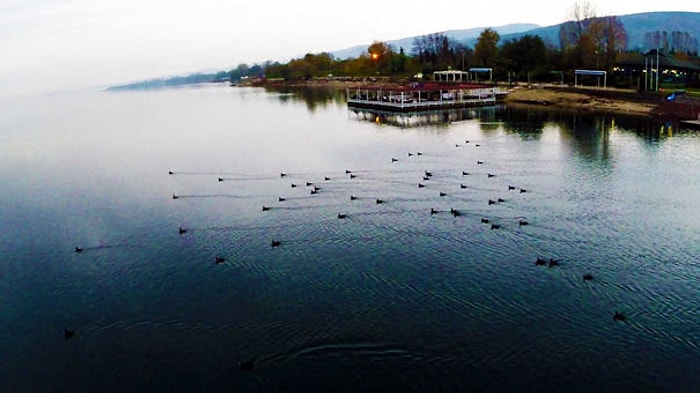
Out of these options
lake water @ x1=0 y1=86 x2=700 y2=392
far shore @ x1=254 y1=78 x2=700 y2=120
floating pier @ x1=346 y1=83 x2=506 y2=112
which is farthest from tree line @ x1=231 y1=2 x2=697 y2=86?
lake water @ x1=0 y1=86 x2=700 y2=392

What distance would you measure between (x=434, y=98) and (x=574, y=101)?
67.0ft

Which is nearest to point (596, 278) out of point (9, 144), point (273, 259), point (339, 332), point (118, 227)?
point (339, 332)

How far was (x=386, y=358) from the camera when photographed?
57.0 feet

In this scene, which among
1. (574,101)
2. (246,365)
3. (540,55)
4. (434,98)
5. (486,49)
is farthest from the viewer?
(486,49)

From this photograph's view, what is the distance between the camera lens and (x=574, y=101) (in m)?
79.4

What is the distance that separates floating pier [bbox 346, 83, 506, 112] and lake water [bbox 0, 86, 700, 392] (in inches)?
1471

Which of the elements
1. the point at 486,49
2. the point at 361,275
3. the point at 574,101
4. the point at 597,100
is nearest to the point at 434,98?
the point at 574,101

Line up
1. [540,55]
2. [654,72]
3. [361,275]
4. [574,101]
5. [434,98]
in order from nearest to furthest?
1. [361,275]
2. [574,101]
3. [654,72]
4. [434,98]
5. [540,55]

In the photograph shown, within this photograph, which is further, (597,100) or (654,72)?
(654,72)

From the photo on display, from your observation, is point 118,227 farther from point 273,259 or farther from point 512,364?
point 512,364

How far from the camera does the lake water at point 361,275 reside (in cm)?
1702

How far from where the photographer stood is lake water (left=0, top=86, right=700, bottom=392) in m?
17.0

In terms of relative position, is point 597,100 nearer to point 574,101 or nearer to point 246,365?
point 574,101

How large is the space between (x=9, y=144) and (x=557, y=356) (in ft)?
231
